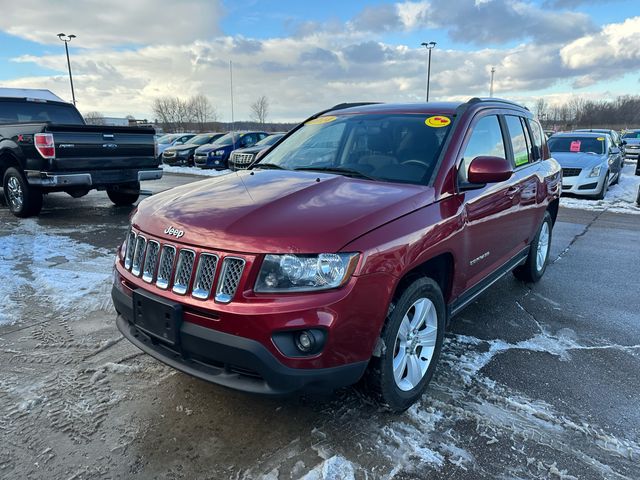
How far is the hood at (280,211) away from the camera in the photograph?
2248 millimetres

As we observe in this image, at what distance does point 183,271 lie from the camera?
94.3 inches

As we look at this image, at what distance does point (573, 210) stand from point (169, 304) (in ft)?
33.2

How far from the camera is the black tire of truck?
9219 millimetres

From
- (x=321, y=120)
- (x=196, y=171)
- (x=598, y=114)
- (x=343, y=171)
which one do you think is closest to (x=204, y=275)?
(x=343, y=171)

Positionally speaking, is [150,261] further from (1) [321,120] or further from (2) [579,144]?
(2) [579,144]

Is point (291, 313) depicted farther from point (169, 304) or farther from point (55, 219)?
point (55, 219)

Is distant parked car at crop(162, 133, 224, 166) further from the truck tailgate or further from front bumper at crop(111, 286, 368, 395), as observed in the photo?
front bumper at crop(111, 286, 368, 395)

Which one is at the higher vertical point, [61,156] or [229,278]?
[61,156]

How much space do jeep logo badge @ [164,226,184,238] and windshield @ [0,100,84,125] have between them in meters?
7.80

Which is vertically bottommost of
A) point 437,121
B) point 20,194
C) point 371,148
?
point 20,194

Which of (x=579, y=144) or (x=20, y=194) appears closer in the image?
(x=20, y=194)

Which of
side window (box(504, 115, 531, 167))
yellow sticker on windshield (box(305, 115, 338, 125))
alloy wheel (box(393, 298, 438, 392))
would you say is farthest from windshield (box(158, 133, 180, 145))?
alloy wheel (box(393, 298, 438, 392))

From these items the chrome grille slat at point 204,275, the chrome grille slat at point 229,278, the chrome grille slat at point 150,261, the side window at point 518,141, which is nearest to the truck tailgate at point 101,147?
the chrome grille slat at point 150,261

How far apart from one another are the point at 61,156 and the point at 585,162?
11.4 metres
